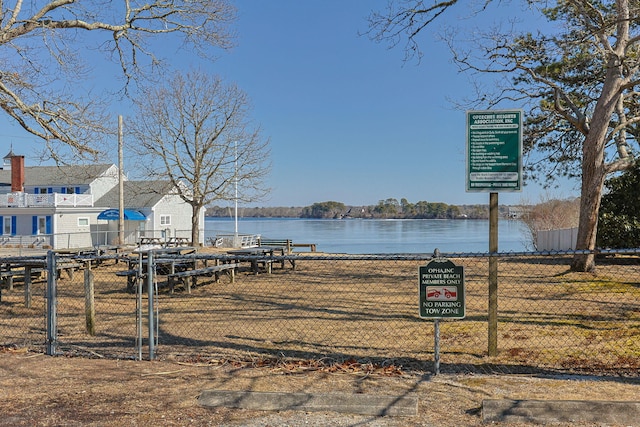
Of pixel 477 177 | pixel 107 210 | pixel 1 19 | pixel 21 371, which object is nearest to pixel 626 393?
pixel 477 177

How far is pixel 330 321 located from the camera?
8.98 metres

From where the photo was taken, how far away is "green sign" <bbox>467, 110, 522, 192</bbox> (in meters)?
6.29

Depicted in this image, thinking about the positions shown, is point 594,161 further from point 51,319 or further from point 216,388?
point 51,319

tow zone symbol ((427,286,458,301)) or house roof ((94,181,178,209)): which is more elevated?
house roof ((94,181,178,209))

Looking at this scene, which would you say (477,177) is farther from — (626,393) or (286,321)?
(286,321)

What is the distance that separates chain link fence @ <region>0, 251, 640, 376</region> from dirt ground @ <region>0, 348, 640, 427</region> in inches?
16.8

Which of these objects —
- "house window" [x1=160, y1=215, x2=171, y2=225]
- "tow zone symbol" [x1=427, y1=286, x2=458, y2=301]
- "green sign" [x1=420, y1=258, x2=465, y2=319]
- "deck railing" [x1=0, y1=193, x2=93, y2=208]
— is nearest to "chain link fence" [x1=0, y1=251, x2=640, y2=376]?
"green sign" [x1=420, y1=258, x2=465, y2=319]

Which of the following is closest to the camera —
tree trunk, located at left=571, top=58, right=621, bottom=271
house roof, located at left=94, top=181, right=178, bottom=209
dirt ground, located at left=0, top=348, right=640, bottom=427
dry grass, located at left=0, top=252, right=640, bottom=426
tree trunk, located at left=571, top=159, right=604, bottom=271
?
dirt ground, located at left=0, top=348, right=640, bottom=427

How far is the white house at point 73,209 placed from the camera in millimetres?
38094

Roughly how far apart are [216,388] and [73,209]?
124ft

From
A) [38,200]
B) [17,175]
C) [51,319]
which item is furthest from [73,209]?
[51,319]

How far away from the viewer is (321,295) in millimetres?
12039

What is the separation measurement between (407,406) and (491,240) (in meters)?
2.57

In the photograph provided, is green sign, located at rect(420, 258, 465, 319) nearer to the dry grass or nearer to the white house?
the dry grass
